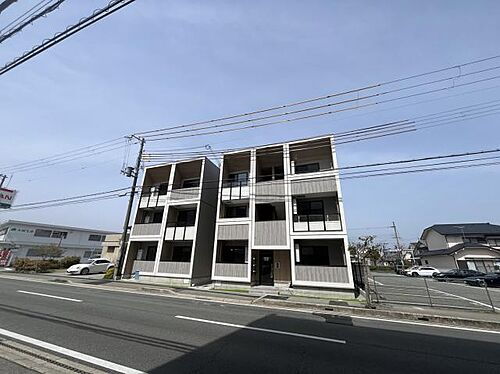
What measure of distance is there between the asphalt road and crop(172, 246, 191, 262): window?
36.7 feet

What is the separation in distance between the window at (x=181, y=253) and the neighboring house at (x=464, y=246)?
39.5 m

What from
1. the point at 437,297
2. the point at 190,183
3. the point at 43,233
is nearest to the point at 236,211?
the point at 190,183

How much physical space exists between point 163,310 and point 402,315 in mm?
9217

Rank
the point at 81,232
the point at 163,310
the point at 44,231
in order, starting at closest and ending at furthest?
the point at 163,310
the point at 44,231
the point at 81,232

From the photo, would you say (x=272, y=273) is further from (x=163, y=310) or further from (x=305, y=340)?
(x=305, y=340)

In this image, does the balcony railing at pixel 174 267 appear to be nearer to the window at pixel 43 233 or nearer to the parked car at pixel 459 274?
the parked car at pixel 459 274

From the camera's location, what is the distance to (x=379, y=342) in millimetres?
6129

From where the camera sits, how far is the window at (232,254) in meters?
18.7

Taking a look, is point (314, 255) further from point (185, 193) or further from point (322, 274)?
point (185, 193)

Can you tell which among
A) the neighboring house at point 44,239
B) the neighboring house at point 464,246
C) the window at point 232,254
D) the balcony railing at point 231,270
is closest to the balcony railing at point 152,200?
the window at point 232,254

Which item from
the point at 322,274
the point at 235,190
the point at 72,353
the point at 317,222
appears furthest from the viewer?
the point at 235,190

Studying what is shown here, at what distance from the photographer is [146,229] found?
66.0ft

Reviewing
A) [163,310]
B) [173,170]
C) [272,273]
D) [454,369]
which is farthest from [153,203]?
[454,369]

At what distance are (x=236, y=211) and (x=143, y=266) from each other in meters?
8.66
